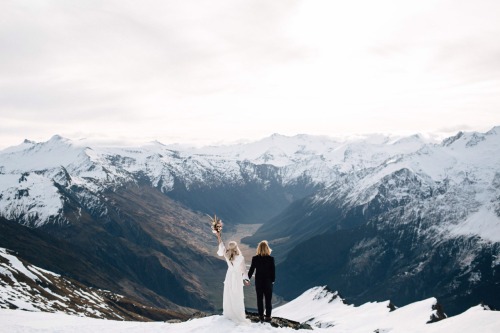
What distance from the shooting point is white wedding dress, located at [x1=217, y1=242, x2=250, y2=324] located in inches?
1417

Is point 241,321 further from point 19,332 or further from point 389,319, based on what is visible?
point 389,319

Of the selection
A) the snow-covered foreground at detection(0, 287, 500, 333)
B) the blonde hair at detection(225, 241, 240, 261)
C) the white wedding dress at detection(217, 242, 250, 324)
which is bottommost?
the snow-covered foreground at detection(0, 287, 500, 333)

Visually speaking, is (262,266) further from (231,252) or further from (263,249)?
(231,252)

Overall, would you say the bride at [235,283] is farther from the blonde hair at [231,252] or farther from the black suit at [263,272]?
the black suit at [263,272]

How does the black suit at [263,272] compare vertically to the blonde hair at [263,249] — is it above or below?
below

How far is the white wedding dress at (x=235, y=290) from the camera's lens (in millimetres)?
36000

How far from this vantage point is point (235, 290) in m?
36.0

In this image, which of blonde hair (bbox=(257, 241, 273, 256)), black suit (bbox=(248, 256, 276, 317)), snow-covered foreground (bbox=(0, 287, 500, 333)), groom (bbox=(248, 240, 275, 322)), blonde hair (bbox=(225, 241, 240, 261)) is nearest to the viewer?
blonde hair (bbox=(257, 241, 273, 256))

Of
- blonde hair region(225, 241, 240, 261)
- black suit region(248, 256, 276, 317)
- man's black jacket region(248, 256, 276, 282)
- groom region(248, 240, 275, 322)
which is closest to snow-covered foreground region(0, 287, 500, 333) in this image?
black suit region(248, 256, 276, 317)

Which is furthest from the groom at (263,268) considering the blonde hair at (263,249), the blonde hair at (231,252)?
the blonde hair at (231,252)

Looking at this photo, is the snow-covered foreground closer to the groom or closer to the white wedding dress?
the white wedding dress

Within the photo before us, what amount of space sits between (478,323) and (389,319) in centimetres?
5014

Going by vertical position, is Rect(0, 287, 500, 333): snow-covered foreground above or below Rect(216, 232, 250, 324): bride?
below

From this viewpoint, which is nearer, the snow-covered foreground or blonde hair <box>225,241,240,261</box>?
blonde hair <box>225,241,240,261</box>
